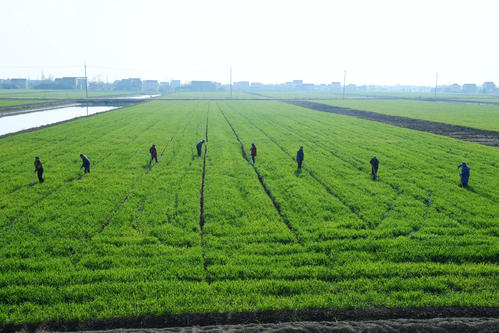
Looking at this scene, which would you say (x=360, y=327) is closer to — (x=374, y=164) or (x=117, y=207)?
(x=117, y=207)

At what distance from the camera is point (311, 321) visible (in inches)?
291

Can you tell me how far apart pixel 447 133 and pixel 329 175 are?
28006 millimetres

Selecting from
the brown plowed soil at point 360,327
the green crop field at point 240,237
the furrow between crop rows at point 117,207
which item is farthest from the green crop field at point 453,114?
the furrow between crop rows at point 117,207

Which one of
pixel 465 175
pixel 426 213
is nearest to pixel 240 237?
pixel 426 213

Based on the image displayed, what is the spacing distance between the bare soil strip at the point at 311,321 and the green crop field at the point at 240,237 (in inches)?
7.0

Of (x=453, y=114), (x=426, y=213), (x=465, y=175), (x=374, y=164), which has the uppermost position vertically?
(x=453, y=114)

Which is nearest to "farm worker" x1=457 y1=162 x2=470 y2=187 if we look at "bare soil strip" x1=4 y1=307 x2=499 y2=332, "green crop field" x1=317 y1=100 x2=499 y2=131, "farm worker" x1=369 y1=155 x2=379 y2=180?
"farm worker" x1=369 y1=155 x2=379 y2=180

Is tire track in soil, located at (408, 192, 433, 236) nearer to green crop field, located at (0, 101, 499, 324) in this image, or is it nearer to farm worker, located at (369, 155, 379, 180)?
green crop field, located at (0, 101, 499, 324)

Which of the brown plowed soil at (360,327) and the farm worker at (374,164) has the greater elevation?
the farm worker at (374,164)

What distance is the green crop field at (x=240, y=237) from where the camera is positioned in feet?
26.6

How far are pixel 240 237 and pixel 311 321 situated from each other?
439 centimetres

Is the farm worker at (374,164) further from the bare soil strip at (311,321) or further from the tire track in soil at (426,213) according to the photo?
the bare soil strip at (311,321)

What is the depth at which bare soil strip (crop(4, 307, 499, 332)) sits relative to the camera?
7.12 meters

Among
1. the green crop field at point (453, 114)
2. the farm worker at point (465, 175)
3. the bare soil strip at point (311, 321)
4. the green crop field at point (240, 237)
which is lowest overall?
the bare soil strip at point (311, 321)
